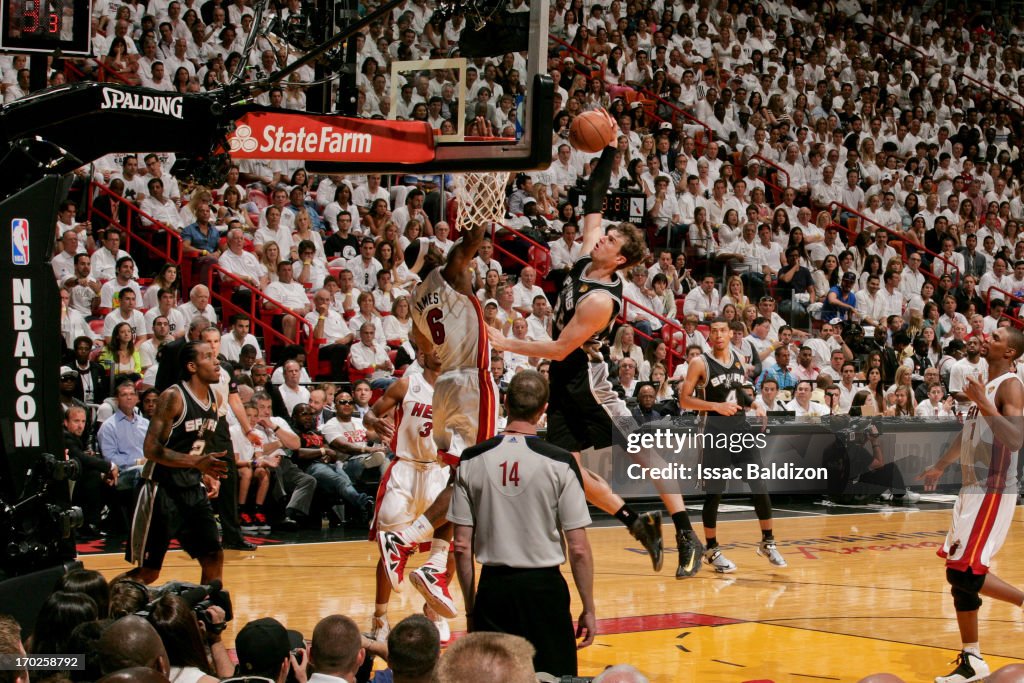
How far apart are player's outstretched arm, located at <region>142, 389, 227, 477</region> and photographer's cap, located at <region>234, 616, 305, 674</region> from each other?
2.98 metres

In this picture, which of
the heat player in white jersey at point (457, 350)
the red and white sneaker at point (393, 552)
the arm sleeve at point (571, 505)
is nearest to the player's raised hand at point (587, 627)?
the arm sleeve at point (571, 505)

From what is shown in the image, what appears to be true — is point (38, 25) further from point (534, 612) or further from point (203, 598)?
point (534, 612)

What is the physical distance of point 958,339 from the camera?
18469 mm

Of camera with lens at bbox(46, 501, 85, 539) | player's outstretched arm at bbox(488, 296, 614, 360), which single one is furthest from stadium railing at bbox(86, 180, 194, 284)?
camera with lens at bbox(46, 501, 85, 539)

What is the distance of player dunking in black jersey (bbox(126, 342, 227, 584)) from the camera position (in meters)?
7.25

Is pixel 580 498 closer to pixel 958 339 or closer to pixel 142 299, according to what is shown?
pixel 142 299

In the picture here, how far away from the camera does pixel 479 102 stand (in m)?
7.96

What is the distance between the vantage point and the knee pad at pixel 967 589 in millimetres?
6715

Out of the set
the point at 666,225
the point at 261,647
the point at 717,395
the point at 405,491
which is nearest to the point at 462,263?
the point at 405,491

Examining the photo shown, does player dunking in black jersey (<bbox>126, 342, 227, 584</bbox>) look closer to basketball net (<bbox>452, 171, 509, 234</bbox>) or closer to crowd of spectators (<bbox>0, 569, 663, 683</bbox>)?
basketball net (<bbox>452, 171, 509, 234</bbox>)

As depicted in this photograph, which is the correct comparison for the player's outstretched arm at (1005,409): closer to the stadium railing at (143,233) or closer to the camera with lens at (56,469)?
the camera with lens at (56,469)

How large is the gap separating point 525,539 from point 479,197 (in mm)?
2938

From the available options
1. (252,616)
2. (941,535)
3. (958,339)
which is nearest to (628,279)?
(958,339)

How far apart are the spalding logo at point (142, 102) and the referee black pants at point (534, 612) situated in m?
2.68
